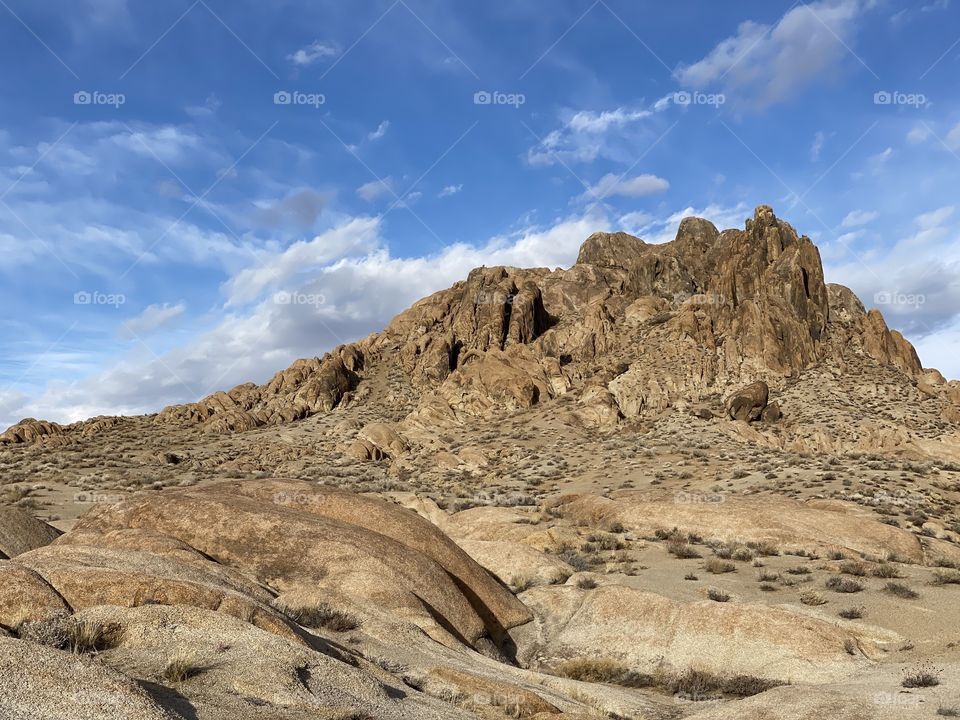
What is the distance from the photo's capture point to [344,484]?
40.7 metres

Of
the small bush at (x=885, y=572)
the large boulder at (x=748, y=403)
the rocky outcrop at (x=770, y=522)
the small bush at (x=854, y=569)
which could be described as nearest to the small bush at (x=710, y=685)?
the small bush at (x=854, y=569)

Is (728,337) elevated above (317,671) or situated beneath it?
elevated above

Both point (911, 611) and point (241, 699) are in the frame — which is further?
point (911, 611)

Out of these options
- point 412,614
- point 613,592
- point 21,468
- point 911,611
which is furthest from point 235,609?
point 21,468

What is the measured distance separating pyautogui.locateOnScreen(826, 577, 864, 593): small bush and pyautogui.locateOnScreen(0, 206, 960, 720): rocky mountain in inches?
2.6

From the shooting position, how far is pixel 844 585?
15.8m

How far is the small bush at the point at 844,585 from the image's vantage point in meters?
15.6

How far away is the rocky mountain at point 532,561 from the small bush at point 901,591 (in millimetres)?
303

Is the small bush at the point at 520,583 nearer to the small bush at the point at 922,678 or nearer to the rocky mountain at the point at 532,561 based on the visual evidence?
the rocky mountain at the point at 532,561

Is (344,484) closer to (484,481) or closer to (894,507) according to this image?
(484,481)

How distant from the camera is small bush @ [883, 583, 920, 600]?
14.9m

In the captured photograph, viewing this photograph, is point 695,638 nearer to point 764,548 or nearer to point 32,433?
point 764,548

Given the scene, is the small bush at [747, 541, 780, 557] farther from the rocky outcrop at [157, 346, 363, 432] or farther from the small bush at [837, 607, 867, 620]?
the rocky outcrop at [157, 346, 363, 432]

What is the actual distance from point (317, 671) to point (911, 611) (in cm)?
Result: 1365
